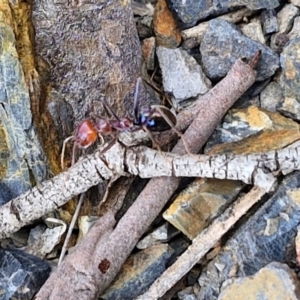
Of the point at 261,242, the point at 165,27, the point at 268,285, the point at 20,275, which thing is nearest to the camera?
the point at 268,285

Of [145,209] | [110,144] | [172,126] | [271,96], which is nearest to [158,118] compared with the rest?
[172,126]

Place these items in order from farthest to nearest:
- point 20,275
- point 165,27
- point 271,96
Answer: point 165,27 < point 271,96 < point 20,275

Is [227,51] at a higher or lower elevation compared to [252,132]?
higher

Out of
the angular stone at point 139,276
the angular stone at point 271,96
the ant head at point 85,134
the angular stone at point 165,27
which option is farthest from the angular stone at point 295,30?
the angular stone at point 139,276

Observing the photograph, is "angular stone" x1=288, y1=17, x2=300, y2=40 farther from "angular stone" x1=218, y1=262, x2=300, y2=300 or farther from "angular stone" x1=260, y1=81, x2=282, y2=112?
"angular stone" x1=218, y1=262, x2=300, y2=300

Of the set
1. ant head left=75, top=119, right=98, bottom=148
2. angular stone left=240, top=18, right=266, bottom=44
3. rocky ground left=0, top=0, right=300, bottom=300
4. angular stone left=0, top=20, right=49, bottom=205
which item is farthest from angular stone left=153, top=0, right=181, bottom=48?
angular stone left=0, top=20, right=49, bottom=205

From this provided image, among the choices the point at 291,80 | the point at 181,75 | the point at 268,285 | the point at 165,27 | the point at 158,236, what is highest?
the point at 165,27

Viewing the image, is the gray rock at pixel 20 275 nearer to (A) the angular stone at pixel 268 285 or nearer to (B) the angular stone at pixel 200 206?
(B) the angular stone at pixel 200 206

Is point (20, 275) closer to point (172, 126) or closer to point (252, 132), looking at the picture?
point (172, 126)
